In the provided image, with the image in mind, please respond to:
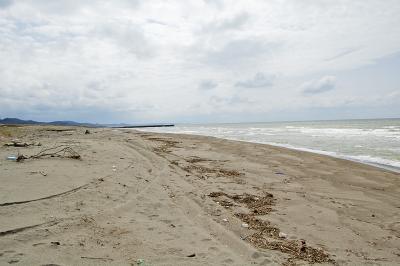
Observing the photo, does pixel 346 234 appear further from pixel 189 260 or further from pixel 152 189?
pixel 152 189

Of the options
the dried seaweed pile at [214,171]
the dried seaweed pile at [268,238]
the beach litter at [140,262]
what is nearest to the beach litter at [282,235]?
the dried seaweed pile at [268,238]

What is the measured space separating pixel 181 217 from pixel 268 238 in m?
1.62

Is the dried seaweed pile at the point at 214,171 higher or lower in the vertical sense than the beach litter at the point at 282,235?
higher

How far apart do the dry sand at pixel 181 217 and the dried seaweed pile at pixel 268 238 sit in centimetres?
2

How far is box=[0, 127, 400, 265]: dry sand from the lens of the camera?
4.47 m

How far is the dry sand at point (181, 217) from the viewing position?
176 inches

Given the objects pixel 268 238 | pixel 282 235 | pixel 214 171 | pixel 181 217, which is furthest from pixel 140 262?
pixel 214 171

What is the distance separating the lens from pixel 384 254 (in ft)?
17.1

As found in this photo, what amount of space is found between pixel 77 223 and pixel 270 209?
4.03 meters

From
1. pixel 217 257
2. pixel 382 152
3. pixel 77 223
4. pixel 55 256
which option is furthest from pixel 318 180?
pixel 382 152

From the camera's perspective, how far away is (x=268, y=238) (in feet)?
17.9

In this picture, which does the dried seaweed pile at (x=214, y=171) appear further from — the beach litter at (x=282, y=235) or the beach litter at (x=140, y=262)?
the beach litter at (x=140, y=262)

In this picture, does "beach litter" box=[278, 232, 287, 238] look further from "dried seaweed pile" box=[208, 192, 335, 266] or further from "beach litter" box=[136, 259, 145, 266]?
"beach litter" box=[136, 259, 145, 266]

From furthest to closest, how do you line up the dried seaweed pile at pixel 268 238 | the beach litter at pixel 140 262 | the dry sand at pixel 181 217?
the dried seaweed pile at pixel 268 238, the dry sand at pixel 181 217, the beach litter at pixel 140 262
